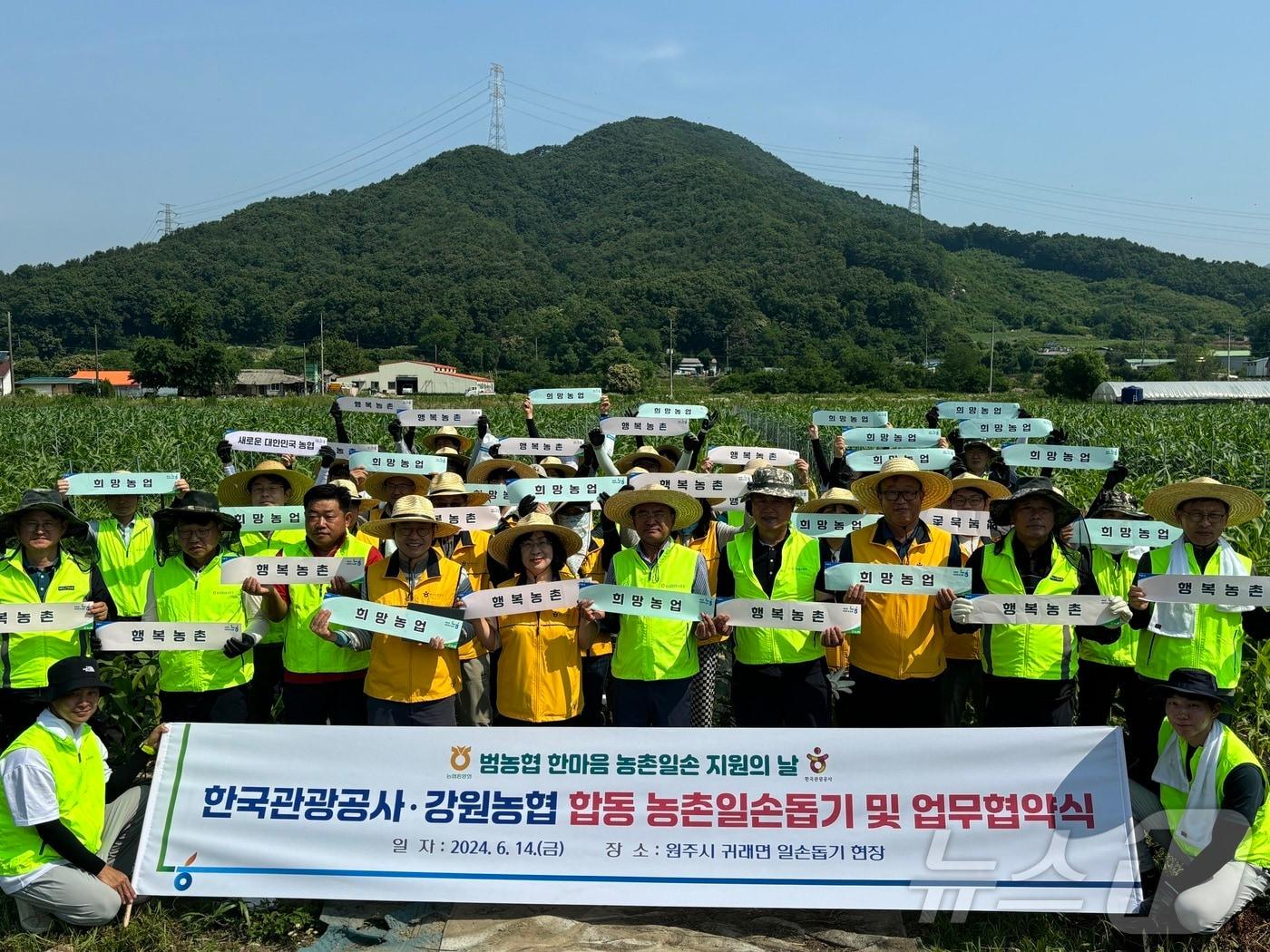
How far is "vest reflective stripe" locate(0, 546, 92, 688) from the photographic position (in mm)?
5406

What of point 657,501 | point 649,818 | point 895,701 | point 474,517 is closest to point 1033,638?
Result: point 895,701

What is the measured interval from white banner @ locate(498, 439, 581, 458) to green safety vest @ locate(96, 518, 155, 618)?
2662 millimetres

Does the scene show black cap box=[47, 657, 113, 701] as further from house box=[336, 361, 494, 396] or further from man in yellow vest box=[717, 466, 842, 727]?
house box=[336, 361, 494, 396]

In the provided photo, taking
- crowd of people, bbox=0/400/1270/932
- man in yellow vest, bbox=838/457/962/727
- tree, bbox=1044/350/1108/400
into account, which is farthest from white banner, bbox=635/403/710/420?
tree, bbox=1044/350/1108/400

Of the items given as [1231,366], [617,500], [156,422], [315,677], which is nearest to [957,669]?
[617,500]

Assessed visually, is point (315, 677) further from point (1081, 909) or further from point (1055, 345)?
point (1055, 345)

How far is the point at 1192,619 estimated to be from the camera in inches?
201

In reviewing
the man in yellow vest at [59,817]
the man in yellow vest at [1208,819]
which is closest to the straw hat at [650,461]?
the man in yellow vest at [1208,819]

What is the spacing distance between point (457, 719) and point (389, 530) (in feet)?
4.54

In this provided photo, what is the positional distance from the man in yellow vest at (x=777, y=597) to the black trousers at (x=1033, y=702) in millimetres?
938

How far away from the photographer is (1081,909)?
4.50 m

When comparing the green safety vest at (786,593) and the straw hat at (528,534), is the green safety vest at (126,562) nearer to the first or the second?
the straw hat at (528,534)

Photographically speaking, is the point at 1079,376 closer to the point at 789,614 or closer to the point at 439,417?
the point at 439,417

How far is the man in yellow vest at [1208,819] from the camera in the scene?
14.2 ft
